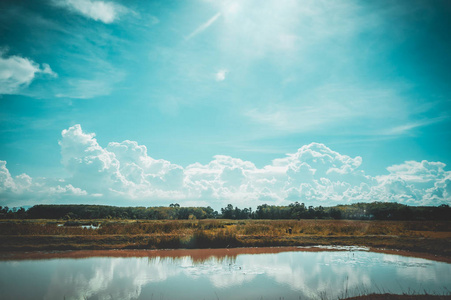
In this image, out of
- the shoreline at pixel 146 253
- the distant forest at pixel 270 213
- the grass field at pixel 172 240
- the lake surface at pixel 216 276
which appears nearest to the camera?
the lake surface at pixel 216 276

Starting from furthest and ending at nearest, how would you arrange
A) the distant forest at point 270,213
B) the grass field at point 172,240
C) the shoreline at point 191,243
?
the distant forest at point 270,213 → the grass field at point 172,240 → the shoreline at point 191,243

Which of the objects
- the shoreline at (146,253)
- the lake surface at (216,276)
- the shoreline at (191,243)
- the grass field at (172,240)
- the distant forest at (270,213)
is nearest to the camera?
the lake surface at (216,276)

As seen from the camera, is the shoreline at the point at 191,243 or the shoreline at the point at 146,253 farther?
the shoreline at the point at 191,243

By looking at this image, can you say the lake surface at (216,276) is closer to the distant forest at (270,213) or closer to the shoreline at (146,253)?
the shoreline at (146,253)

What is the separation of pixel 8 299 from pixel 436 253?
1041 inches

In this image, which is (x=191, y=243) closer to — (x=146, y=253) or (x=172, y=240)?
(x=172, y=240)

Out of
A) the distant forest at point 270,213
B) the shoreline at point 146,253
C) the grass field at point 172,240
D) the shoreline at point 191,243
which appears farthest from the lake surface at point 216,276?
the distant forest at point 270,213

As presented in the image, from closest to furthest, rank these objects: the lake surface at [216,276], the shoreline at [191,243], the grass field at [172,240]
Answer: the lake surface at [216,276] → the shoreline at [191,243] → the grass field at [172,240]

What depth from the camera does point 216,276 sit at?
12469 mm

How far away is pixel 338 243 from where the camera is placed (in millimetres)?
24828

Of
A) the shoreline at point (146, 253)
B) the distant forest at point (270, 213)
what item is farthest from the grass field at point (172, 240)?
the distant forest at point (270, 213)

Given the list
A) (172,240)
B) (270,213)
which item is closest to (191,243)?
(172,240)

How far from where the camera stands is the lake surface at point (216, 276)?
995 centimetres

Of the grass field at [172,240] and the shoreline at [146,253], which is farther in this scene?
the grass field at [172,240]
